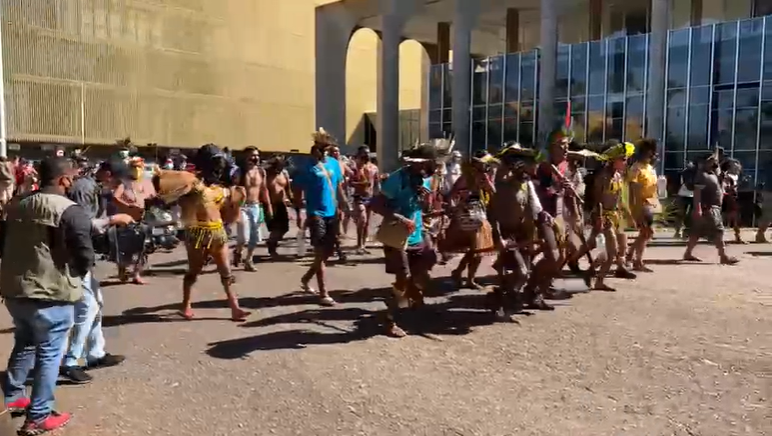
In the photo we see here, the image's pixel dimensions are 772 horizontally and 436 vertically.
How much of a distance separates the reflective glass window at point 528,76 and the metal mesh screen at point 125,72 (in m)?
21.1

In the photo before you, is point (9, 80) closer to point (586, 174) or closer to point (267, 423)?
point (586, 174)

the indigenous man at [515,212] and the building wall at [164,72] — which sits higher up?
the building wall at [164,72]

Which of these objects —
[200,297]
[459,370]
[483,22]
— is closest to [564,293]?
[459,370]

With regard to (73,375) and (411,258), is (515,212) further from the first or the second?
(73,375)

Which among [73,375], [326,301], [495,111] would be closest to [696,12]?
[495,111]

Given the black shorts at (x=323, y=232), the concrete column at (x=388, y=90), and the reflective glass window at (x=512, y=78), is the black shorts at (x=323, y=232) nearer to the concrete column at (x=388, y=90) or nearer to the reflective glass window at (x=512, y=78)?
the reflective glass window at (x=512, y=78)

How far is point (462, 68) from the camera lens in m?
31.2

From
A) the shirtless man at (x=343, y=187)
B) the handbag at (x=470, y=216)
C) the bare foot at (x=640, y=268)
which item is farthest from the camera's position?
the bare foot at (x=640, y=268)

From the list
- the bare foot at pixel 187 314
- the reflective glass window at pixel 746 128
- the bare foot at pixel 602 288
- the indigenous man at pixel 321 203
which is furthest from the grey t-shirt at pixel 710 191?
the reflective glass window at pixel 746 128

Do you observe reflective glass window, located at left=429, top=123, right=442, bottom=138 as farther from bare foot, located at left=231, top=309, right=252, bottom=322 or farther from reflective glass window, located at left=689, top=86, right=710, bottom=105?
bare foot, located at left=231, top=309, right=252, bottom=322

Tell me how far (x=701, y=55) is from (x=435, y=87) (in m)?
13.8

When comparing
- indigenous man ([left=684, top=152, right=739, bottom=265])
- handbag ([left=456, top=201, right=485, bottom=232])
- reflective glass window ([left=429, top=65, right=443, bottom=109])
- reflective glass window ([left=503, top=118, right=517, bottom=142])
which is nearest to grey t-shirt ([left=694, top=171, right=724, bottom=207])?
indigenous man ([left=684, top=152, right=739, bottom=265])

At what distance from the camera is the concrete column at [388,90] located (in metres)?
33.8

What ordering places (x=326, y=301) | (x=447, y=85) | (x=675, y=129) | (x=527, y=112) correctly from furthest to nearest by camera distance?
(x=447, y=85), (x=527, y=112), (x=675, y=129), (x=326, y=301)
